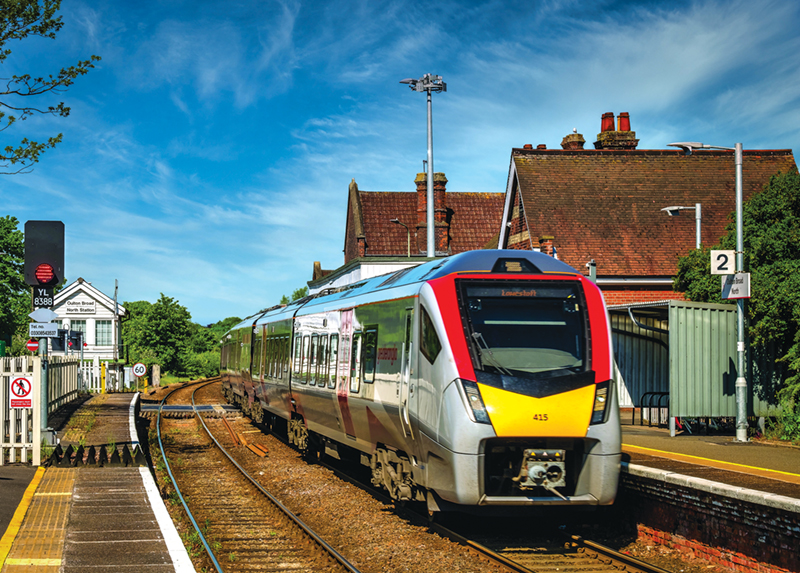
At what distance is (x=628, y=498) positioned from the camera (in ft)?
31.3

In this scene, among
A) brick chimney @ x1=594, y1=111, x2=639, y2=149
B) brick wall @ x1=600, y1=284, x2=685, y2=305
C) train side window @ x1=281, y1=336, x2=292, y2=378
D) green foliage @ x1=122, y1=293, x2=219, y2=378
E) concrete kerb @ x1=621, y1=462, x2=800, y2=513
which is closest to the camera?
concrete kerb @ x1=621, y1=462, x2=800, y2=513

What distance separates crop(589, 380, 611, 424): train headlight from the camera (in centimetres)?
827

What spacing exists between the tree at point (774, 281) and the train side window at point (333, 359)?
7.80 meters

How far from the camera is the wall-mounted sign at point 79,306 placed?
6393cm

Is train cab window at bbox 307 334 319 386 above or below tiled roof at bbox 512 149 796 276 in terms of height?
below

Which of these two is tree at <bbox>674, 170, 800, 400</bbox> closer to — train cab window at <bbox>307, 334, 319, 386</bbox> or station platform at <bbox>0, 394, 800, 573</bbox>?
station platform at <bbox>0, 394, 800, 573</bbox>

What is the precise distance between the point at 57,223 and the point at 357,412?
7.29m

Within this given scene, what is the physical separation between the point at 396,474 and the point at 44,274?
26.7ft

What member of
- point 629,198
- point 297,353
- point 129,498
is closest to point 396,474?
point 129,498

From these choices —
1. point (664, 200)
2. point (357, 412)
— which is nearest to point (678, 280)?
point (664, 200)

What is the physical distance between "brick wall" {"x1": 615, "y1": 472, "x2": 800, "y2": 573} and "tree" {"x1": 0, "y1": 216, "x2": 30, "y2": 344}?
4913cm

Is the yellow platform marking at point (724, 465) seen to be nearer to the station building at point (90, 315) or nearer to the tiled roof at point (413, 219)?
the tiled roof at point (413, 219)

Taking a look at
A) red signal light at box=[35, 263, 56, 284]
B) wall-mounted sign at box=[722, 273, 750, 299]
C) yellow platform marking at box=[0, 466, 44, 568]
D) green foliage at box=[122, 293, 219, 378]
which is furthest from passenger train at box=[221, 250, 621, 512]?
green foliage at box=[122, 293, 219, 378]

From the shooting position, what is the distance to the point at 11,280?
51.4m
